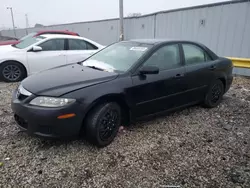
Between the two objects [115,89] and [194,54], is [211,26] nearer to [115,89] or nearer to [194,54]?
[194,54]

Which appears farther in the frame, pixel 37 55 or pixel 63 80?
pixel 37 55

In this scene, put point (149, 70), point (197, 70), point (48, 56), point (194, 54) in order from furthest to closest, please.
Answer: point (48, 56) → point (194, 54) → point (197, 70) → point (149, 70)

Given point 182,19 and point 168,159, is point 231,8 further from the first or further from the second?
point 168,159

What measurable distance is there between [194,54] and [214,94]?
1.02 meters

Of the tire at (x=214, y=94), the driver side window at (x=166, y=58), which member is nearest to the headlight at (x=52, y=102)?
the driver side window at (x=166, y=58)

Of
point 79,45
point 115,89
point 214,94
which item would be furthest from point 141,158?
point 79,45

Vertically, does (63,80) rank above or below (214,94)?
above

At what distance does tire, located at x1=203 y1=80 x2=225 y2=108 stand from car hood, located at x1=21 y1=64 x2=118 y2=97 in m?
2.27

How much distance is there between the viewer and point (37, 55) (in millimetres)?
6191

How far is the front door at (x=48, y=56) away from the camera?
616 centimetres

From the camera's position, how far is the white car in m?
5.95

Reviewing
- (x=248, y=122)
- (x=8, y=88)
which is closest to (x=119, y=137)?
(x=248, y=122)

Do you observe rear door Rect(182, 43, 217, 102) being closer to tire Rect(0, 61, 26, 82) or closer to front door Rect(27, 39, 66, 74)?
front door Rect(27, 39, 66, 74)

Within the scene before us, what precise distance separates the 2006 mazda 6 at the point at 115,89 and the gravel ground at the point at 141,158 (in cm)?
30
